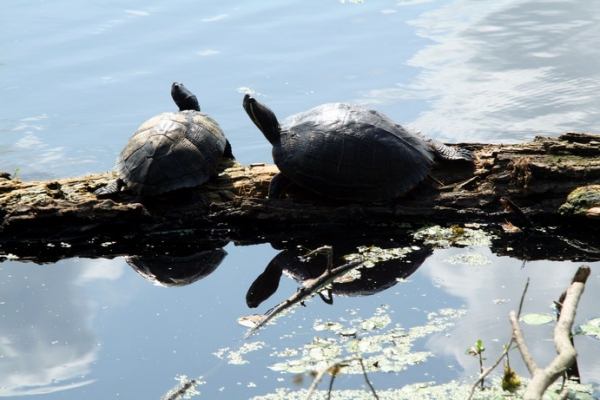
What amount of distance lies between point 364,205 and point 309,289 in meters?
1.31

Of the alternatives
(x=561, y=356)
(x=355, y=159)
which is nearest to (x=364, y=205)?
(x=355, y=159)

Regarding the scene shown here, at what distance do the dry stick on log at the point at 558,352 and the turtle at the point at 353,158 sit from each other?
2.53 m

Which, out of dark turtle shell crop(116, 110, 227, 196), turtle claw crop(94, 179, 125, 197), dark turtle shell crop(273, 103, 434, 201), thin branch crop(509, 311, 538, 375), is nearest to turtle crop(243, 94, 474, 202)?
dark turtle shell crop(273, 103, 434, 201)

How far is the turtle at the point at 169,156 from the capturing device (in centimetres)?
599

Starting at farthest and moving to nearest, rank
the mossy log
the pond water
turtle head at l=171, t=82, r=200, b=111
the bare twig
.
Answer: turtle head at l=171, t=82, r=200, b=111 → the mossy log → the pond water → the bare twig

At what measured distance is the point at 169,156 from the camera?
6059 millimetres

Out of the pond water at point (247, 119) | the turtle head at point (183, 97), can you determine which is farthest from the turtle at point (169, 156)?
the turtle head at point (183, 97)

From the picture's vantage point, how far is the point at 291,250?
226 inches

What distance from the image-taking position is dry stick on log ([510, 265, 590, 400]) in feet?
9.03

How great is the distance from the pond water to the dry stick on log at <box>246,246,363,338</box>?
0.08 metres

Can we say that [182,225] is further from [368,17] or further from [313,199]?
[368,17]

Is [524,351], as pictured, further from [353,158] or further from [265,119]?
[265,119]

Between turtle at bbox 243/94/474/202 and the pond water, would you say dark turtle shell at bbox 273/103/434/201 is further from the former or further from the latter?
the pond water

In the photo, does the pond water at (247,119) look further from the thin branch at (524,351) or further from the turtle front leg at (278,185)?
the thin branch at (524,351)
